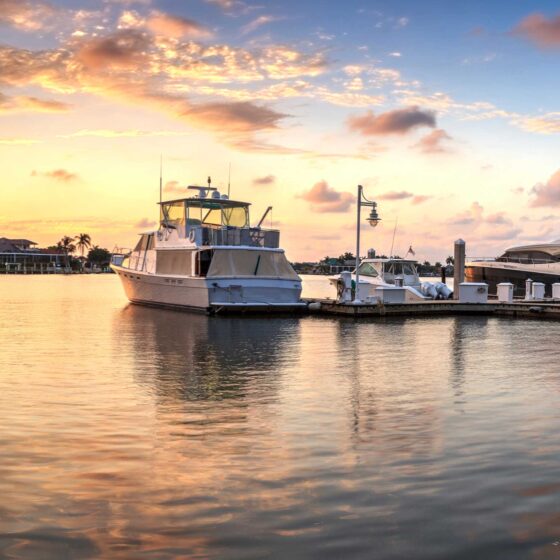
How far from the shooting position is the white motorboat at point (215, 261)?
34844 millimetres

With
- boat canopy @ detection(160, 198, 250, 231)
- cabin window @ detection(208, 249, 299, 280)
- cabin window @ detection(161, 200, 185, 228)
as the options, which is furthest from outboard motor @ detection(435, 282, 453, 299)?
cabin window @ detection(161, 200, 185, 228)

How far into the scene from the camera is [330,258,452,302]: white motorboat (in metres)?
40.1

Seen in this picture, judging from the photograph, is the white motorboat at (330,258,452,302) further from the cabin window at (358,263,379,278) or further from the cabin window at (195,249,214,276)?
the cabin window at (195,249,214,276)

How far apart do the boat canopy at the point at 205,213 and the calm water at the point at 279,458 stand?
19.7 m

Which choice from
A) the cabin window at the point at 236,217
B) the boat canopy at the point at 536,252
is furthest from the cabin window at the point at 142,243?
the boat canopy at the point at 536,252

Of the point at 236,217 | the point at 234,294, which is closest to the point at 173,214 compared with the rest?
the point at 236,217

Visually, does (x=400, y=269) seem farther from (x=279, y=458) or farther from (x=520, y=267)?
(x=279, y=458)

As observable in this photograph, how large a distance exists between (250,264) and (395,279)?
1008cm

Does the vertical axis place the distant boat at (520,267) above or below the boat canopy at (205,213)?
below

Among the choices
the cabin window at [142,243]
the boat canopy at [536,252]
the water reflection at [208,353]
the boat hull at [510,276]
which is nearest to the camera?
the water reflection at [208,353]

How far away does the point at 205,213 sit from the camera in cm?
3822

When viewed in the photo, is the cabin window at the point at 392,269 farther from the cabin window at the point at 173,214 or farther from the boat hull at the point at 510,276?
the cabin window at the point at 173,214

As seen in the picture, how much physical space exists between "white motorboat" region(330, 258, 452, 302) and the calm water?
69.4ft

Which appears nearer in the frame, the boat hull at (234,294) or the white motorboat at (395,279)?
the boat hull at (234,294)
